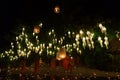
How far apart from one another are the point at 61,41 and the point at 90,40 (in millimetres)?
2611

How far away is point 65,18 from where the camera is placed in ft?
69.2

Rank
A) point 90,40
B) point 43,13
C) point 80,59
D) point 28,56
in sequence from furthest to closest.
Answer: point 43,13 < point 28,56 < point 80,59 < point 90,40

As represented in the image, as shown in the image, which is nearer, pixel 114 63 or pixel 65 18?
pixel 114 63

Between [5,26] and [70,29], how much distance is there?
12850mm

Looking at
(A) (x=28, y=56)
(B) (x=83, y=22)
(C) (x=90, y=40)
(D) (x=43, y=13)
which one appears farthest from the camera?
(D) (x=43, y=13)

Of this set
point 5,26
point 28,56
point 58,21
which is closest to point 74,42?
point 58,21

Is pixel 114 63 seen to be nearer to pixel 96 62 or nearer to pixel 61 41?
pixel 96 62

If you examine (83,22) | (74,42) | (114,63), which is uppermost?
(83,22)

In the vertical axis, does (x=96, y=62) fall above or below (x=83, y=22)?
below

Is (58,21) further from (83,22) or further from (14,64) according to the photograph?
(14,64)

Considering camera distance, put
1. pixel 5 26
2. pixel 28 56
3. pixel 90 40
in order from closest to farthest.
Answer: pixel 90 40 → pixel 28 56 → pixel 5 26

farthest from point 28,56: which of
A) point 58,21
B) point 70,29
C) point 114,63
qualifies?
point 114,63

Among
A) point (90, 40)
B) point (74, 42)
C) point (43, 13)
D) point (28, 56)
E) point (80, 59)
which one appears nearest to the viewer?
point (90, 40)

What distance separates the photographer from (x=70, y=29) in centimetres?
1917
